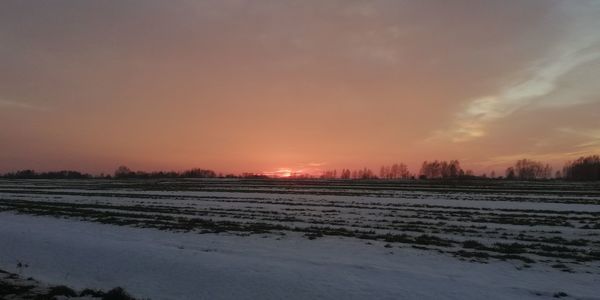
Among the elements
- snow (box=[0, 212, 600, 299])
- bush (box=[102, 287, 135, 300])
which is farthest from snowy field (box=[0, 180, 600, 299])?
bush (box=[102, 287, 135, 300])

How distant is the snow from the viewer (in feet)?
37.4

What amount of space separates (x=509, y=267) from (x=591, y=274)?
2108mm

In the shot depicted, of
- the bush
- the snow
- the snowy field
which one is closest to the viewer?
→ the bush

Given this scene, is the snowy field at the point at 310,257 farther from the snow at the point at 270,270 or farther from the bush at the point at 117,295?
the bush at the point at 117,295

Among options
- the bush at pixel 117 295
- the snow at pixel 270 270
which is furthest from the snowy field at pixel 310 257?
the bush at pixel 117 295

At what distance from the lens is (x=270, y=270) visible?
13133mm

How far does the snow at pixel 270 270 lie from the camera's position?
11.4m

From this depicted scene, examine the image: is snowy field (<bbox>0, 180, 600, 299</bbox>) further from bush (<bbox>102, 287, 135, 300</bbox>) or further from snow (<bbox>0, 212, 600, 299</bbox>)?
bush (<bbox>102, 287, 135, 300</bbox>)

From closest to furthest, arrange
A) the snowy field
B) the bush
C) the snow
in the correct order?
the bush
the snow
the snowy field

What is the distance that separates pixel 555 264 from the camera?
14.6m

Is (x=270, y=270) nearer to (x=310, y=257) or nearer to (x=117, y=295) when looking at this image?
(x=310, y=257)

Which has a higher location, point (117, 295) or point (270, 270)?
point (270, 270)

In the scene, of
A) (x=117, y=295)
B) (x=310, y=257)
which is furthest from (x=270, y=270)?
(x=117, y=295)

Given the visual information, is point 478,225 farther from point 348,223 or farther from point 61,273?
point 61,273
